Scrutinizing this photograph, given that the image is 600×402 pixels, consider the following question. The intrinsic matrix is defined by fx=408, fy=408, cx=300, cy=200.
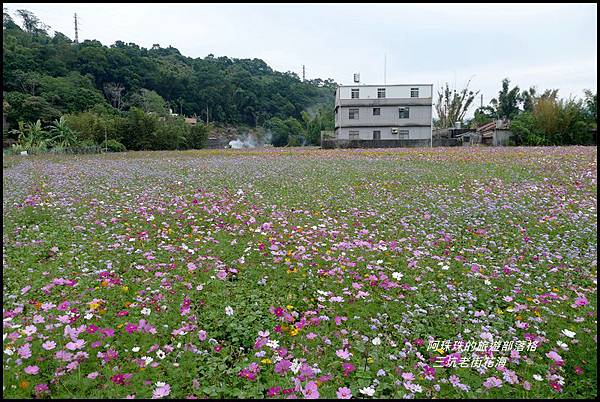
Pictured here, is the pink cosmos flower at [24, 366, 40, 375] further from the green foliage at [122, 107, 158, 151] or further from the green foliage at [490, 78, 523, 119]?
the green foliage at [490, 78, 523, 119]

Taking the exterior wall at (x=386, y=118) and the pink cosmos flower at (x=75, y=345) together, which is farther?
the exterior wall at (x=386, y=118)

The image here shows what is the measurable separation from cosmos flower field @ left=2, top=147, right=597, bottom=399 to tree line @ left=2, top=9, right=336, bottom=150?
2428 cm

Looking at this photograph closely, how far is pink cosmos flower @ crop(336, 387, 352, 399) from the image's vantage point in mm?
2865

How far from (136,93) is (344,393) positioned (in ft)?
253

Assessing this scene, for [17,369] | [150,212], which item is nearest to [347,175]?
[150,212]

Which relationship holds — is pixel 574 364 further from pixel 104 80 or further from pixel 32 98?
pixel 104 80

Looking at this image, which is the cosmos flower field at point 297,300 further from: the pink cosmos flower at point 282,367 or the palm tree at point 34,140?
the palm tree at point 34,140

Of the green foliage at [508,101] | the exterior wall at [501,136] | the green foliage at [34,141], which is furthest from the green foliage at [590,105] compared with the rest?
the green foliage at [34,141]

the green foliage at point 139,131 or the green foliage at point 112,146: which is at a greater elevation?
the green foliage at point 139,131

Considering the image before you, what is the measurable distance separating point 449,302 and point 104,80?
78.2 meters

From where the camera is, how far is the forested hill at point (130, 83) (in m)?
52.2

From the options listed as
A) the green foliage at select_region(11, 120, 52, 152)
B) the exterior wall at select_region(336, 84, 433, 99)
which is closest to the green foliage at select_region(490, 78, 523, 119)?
the exterior wall at select_region(336, 84, 433, 99)

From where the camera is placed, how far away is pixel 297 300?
4.45 meters

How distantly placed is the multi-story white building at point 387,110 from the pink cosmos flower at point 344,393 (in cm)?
4778
